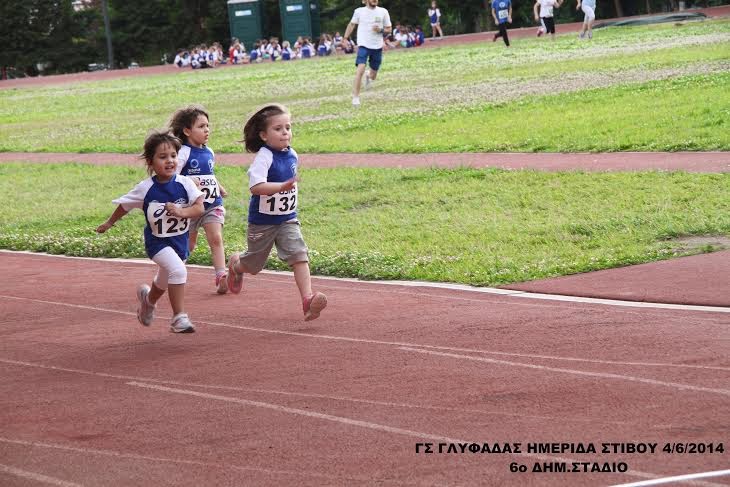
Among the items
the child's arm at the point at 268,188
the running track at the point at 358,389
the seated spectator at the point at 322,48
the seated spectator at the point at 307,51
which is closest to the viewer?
the running track at the point at 358,389

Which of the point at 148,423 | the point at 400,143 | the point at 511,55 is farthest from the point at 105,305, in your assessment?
the point at 511,55

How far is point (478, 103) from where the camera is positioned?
24.6m

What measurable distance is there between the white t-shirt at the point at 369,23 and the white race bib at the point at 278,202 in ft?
59.8

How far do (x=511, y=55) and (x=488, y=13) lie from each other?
34809 mm

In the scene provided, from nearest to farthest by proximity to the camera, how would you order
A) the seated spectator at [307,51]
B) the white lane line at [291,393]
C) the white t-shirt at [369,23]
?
the white lane line at [291,393], the white t-shirt at [369,23], the seated spectator at [307,51]

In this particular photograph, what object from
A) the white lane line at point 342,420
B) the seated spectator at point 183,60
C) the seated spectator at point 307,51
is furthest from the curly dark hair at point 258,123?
the seated spectator at point 183,60

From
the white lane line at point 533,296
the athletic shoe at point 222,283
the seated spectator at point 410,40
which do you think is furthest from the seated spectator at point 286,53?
the athletic shoe at point 222,283

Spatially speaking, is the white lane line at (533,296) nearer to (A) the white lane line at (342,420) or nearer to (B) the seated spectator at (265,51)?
(A) the white lane line at (342,420)

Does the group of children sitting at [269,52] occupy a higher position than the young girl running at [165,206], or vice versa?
the young girl running at [165,206]

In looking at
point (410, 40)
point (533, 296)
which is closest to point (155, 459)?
point (533, 296)

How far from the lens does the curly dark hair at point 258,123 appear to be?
9156 mm

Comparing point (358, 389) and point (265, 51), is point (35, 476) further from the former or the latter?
point (265, 51)

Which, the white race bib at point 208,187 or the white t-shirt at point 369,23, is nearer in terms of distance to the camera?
the white race bib at point 208,187

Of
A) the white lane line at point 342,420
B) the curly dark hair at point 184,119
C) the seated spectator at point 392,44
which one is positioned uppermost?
the curly dark hair at point 184,119
